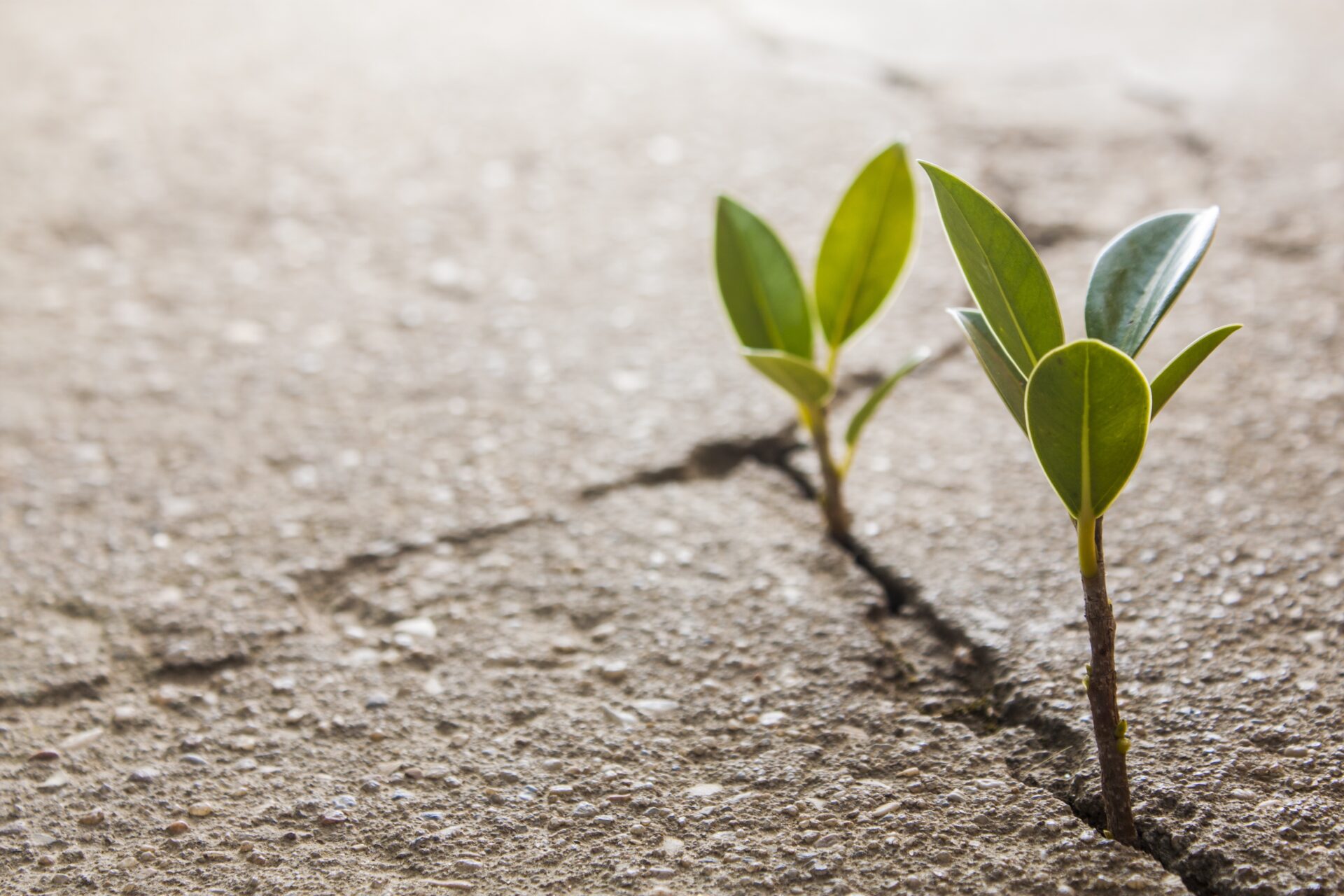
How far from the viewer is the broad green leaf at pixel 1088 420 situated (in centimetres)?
70

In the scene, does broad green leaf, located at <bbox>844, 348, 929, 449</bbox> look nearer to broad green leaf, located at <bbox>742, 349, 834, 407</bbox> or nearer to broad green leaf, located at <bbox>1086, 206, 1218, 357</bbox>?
broad green leaf, located at <bbox>742, 349, 834, 407</bbox>

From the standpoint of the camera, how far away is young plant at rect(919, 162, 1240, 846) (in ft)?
2.34

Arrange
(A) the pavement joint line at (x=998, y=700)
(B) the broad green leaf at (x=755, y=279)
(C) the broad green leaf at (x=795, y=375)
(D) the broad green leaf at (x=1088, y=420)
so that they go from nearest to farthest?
(D) the broad green leaf at (x=1088, y=420), (A) the pavement joint line at (x=998, y=700), (C) the broad green leaf at (x=795, y=375), (B) the broad green leaf at (x=755, y=279)

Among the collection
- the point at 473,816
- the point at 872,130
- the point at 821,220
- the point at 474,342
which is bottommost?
the point at 473,816

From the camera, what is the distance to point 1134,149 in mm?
2053

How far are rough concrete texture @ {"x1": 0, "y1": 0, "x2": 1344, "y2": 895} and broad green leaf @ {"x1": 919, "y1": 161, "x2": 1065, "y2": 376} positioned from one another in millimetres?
381

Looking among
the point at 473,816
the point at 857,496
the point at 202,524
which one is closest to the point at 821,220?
the point at 857,496

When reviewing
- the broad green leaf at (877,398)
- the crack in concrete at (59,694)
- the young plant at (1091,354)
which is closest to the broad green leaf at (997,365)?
the young plant at (1091,354)

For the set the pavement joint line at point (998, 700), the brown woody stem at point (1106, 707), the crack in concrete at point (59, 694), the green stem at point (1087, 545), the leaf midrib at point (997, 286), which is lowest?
the crack in concrete at point (59, 694)

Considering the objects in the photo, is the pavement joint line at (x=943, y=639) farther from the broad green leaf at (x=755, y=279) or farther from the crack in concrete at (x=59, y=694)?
the crack in concrete at (x=59, y=694)

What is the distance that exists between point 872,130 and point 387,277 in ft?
3.20

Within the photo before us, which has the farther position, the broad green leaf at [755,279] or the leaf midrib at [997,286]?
the broad green leaf at [755,279]

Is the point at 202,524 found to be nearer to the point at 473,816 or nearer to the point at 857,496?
the point at 473,816

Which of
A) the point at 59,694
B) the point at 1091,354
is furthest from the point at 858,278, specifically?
the point at 59,694
